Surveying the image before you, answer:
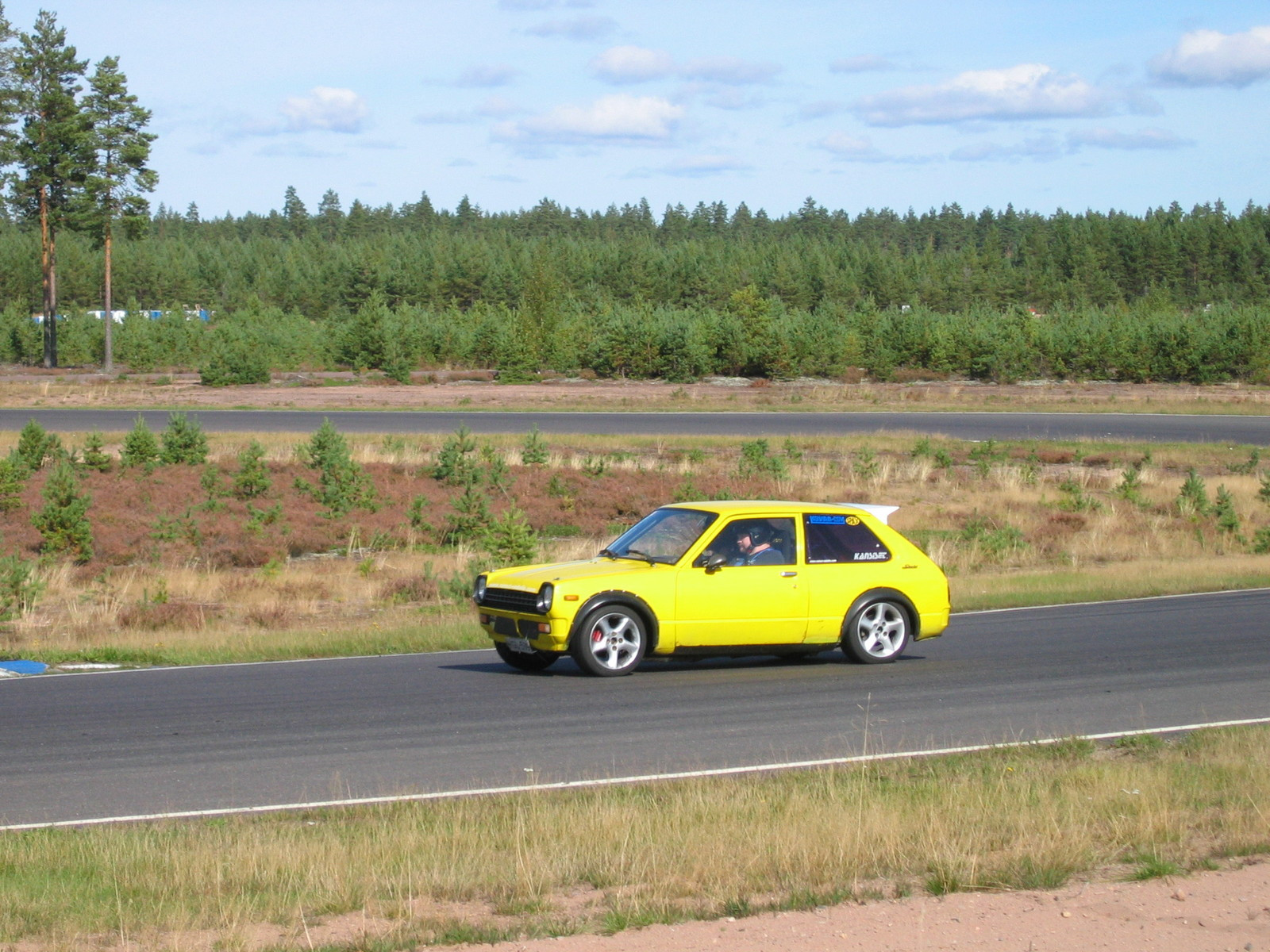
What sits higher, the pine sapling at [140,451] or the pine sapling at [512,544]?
the pine sapling at [140,451]

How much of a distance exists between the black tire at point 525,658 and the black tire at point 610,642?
50cm

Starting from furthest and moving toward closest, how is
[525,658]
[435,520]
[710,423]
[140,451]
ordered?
Answer: [710,423], [140,451], [435,520], [525,658]

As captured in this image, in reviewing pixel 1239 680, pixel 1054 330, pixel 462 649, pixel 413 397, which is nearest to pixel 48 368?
pixel 413 397

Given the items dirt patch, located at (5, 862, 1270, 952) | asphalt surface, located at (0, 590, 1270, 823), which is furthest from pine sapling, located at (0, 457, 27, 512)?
dirt patch, located at (5, 862, 1270, 952)

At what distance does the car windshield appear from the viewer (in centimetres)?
1298

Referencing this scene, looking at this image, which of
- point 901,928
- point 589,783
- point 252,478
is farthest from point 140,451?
point 901,928

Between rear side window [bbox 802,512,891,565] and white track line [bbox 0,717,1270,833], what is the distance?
3.48 m

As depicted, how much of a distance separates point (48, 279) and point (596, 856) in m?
80.8

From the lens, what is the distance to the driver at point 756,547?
A: 1296 centimetres

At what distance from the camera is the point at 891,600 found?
13.3m

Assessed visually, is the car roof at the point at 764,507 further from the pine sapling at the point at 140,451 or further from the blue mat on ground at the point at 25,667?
the pine sapling at the point at 140,451

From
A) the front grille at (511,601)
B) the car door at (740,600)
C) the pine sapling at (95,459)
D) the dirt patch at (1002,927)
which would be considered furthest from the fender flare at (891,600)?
the pine sapling at (95,459)

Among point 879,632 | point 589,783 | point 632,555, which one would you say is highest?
point 632,555

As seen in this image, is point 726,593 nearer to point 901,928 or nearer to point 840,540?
point 840,540
